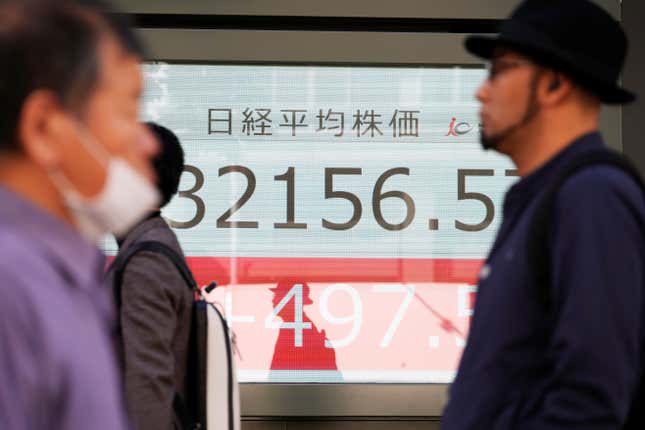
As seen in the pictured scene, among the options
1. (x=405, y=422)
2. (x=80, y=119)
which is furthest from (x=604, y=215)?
(x=405, y=422)

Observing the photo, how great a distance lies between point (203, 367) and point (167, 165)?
65 centimetres

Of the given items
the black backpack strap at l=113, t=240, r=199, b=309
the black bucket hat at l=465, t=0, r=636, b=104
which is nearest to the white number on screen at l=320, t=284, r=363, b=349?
the black backpack strap at l=113, t=240, r=199, b=309

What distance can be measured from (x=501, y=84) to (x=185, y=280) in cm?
124

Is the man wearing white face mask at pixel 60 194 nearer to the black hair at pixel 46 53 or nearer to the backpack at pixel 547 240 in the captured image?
the black hair at pixel 46 53

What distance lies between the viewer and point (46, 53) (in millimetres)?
1006

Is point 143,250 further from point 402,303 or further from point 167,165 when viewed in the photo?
point 402,303

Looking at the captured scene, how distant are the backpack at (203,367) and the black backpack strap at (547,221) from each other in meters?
1.30

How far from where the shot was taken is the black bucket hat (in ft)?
6.36

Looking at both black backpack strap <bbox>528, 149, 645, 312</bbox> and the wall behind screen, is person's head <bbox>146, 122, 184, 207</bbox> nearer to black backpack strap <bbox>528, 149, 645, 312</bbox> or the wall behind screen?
black backpack strap <bbox>528, 149, 645, 312</bbox>

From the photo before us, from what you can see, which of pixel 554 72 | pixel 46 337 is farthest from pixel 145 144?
pixel 554 72

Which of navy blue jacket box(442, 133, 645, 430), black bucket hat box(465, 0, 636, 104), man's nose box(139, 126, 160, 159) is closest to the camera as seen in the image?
man's nose box(139, 126, 160, 159)

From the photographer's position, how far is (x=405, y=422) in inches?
191

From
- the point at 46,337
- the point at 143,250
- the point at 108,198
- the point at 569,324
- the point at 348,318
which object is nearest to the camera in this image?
the point at 46,337

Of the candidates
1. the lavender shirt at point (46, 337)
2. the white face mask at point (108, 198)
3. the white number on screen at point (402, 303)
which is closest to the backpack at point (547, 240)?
the white face mask at point (108, 198)
